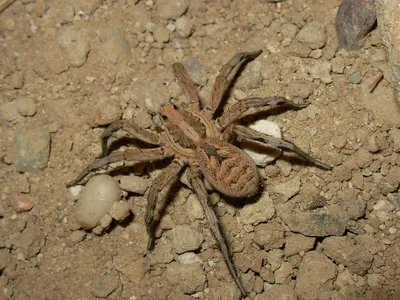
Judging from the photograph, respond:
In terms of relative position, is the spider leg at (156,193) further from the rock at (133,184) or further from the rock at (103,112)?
the rock at (103,112)

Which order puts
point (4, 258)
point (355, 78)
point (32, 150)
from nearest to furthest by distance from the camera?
point (355, 78) < point (4, 258) < point (32, 150)

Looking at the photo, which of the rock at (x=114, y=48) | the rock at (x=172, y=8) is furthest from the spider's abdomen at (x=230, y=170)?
the rock at (x=172, y=8)

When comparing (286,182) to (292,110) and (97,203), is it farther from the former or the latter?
(97,203)

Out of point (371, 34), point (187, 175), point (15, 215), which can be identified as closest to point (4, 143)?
point (15, 215)

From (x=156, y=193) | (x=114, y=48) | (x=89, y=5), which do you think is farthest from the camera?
(x=89, y=5)

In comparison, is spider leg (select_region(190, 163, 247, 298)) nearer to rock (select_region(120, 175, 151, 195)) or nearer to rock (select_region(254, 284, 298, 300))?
rock (select_region(254, 284, 298, 300))

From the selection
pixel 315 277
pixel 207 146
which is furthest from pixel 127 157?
pixel 315 277

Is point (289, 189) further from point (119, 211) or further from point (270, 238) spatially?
point (119, 211)
